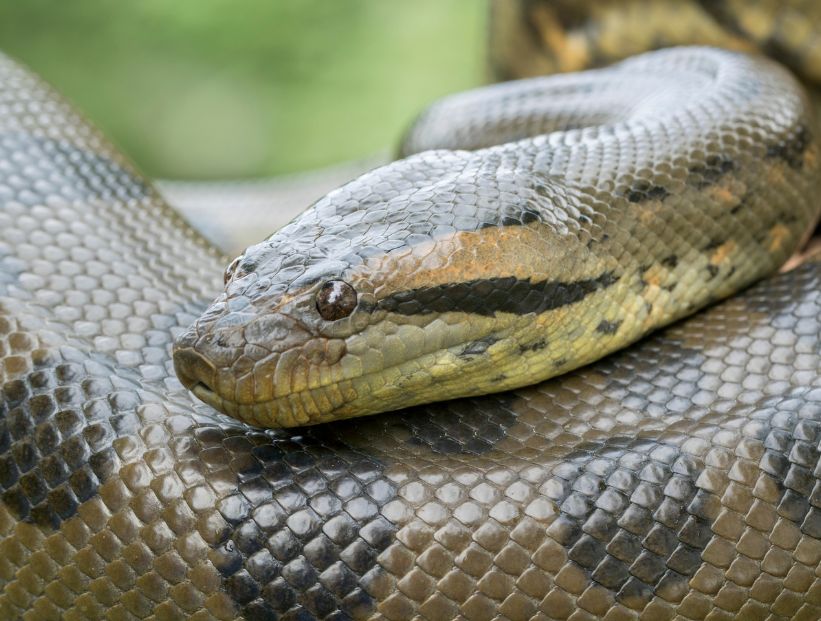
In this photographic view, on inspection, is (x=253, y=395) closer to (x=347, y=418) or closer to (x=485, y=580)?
(x=347, y=418)

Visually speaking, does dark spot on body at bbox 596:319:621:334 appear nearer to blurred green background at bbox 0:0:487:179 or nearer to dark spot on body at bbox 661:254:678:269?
dark spot on body at bbox 661:254:678:269

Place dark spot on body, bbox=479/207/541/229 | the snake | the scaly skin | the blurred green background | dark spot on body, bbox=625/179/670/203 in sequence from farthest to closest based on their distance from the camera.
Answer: the blurred green background, dark spot on body, bbox=625/179/670/203, dark spot on body, bbox=479/207/541/229, the scaly skin, the snake

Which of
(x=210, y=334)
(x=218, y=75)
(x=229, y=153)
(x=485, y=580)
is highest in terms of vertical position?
(x=210, y=334)

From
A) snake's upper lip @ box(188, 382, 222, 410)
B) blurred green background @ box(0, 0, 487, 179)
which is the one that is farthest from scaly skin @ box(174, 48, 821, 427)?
blurred green background @ box(0, 0, 487, 179)

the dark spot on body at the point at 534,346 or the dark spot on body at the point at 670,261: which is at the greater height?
the dark spot on body at the point at 670,261

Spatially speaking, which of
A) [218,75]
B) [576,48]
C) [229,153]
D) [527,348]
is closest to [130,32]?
[218,75]

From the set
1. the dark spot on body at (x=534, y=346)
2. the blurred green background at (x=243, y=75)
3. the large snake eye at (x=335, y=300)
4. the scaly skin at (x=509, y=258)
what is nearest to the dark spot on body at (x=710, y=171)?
the scaly skin at (x=509, y=258)

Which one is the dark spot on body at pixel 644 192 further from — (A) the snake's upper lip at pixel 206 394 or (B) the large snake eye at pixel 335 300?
(A) the snake's upper lip at pixel 206 394

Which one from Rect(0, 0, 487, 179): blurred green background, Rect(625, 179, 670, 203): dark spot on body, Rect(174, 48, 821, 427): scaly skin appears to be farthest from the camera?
Rect(0, 0, 487, 179): blurred green background
